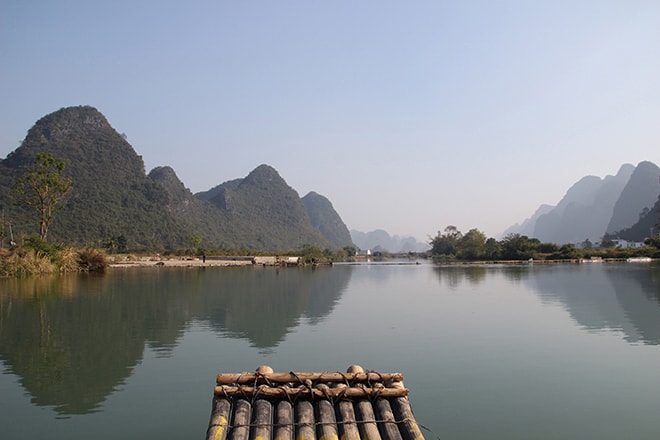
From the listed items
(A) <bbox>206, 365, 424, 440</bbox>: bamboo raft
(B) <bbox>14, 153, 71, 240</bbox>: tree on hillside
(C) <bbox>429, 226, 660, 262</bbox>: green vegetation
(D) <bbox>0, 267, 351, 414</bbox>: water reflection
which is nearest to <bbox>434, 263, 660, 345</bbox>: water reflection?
(D) <bbox>0, 267, 351, 414</bbox>: water reflection

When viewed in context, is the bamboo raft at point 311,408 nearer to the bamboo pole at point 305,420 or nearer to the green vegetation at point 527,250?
the bamboo pole at point 305,420

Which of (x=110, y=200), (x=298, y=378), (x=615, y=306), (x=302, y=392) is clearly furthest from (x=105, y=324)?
(x=110, y=200)

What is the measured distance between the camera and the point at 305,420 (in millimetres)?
4578

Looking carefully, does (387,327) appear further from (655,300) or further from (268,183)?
(268,183)

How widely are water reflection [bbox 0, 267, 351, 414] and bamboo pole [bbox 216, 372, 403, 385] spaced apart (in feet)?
8.87

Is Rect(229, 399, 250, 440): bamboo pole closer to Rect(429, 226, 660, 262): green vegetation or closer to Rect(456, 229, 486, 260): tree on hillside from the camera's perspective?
Rect(429, 226, 660, 262): green vegetation

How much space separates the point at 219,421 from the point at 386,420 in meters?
1.49

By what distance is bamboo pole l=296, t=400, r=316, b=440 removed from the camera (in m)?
4.37

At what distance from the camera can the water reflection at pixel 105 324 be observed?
8008mm

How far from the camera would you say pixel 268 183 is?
179375mm

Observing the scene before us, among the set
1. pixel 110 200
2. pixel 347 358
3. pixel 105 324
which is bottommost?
pixel 347 358

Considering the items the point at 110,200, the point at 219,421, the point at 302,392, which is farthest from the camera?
the point at 110,200

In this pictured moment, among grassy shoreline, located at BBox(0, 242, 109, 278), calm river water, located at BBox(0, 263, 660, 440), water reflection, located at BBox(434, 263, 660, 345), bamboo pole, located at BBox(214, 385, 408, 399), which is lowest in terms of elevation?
calm river water, located at BBox(0, 263, 660, 440)

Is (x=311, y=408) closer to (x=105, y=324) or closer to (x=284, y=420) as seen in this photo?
(x=284, y=420)
